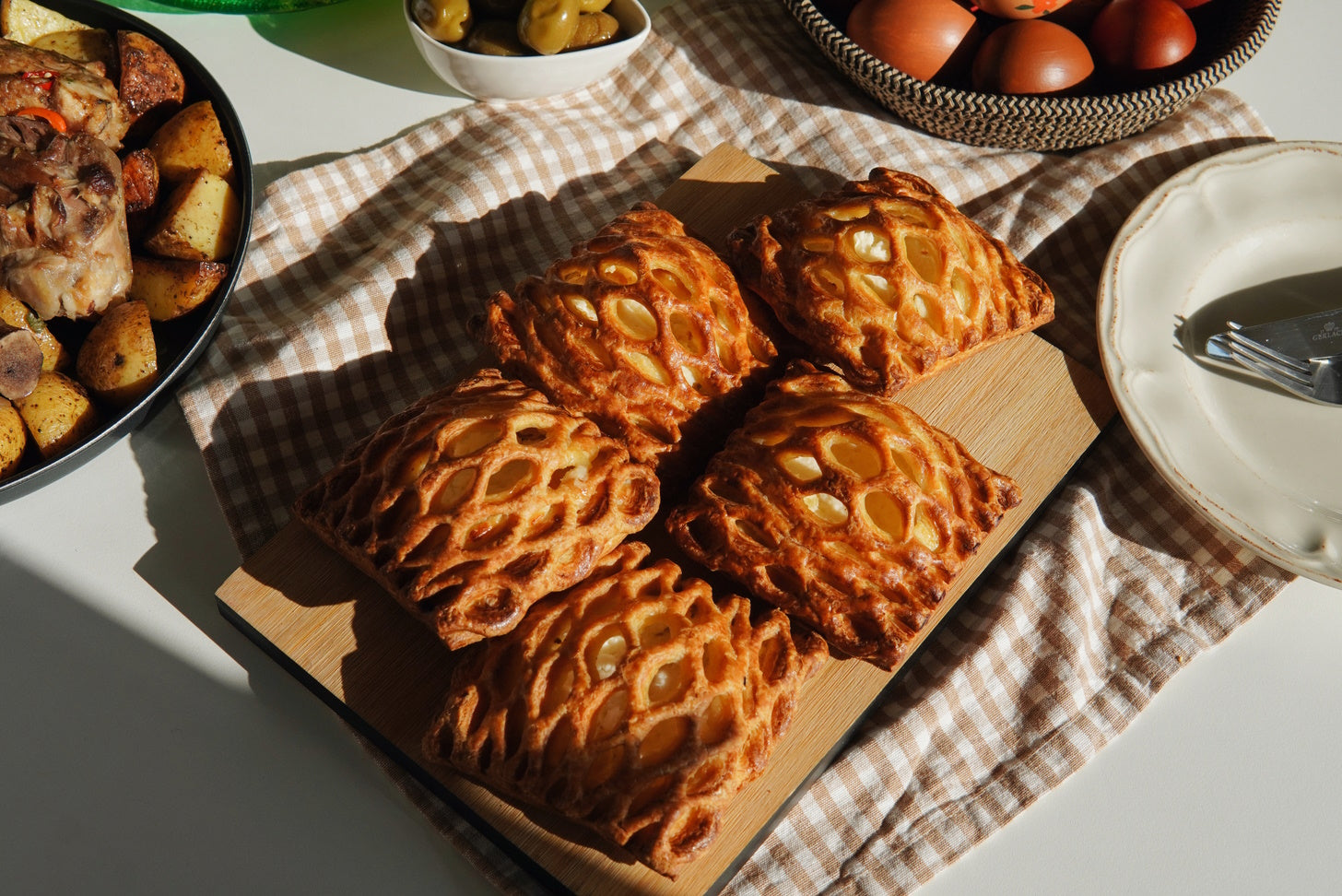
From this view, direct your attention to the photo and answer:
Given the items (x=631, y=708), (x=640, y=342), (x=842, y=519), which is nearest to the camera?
(x=631, y=708)

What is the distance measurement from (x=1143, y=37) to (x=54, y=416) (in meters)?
2.46

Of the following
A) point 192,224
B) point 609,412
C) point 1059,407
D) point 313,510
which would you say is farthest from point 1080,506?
point 192,224

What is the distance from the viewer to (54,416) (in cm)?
181

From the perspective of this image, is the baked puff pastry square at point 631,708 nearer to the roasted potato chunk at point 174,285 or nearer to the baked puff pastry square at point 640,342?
the baked puff pastry square at point 640,342

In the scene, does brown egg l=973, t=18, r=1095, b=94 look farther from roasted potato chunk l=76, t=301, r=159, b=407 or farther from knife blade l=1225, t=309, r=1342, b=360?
roasted potato chunk l=76, t=301, r=159, b=407

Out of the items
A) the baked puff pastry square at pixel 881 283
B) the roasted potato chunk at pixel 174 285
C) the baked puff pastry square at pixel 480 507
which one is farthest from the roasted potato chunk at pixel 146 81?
the baked puff pastry square at pixel 881 283

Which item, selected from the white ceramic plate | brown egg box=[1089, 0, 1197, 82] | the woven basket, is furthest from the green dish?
the white ceramic plate

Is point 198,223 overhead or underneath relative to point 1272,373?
overhead

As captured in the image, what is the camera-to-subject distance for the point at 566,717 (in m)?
1.52

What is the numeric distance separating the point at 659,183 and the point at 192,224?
3.54 ft

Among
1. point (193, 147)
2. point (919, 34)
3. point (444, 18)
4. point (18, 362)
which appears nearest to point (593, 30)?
point (444, 18)

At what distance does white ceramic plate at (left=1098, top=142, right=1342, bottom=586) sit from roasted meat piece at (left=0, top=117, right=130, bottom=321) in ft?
6.57

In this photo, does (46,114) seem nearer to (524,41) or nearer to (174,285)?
(174,285)

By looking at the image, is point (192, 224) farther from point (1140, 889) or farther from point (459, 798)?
point (1140, 889)
